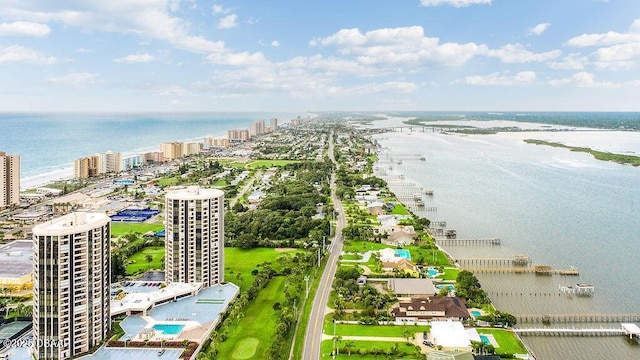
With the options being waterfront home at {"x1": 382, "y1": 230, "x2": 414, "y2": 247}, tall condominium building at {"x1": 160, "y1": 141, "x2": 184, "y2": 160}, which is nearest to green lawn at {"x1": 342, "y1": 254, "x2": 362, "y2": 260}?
waterfront home at {"x1": 382, "y1": 230, "x2": 414, "y2": 247}

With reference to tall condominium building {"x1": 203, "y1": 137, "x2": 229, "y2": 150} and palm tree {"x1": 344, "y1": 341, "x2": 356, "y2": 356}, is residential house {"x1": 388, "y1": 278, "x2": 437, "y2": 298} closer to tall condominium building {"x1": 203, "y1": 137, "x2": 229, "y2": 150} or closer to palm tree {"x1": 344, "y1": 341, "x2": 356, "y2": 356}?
palm tree {"x1": 344, "y1": 341, "x2": 356, "y2": 356}

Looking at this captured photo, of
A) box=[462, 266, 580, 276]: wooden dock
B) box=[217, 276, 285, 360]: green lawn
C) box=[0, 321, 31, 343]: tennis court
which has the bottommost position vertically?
box=[217, 276, 285, 360]: green lawn

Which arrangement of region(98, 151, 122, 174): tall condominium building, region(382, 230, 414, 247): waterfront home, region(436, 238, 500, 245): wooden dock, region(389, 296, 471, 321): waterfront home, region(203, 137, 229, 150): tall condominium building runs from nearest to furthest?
1. region(389, 296, 471, 321): waterfront home
2. region(382, 230, 414, 247): waterfront home
3. region(436, 238, 500, 245): wooden dock
4. region(98, 151, 122, 174): tall condominium building
5. region(203, 137, 229, 150): tall condominium building

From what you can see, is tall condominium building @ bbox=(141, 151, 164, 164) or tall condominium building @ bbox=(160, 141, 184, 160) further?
tall condominium building @ bbox=(160, 141, 184, 160)

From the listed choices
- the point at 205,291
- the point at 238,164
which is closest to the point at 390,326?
the point at 205,291

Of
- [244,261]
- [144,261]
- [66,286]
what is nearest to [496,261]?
[244,261]

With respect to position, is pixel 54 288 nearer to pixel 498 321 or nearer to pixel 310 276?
→ pixel 310 276

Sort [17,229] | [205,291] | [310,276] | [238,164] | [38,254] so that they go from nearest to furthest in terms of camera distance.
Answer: [38,254]
[205,291]
[310,276]
[17,229]
[238,164]

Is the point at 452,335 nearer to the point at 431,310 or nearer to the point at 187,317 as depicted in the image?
the point at 431,310
